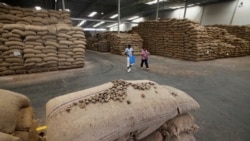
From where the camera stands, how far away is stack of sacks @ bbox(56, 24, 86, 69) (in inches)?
278

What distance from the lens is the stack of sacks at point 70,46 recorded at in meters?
7.05

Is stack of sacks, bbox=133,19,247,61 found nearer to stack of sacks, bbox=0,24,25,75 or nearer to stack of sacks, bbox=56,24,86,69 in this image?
stack of sacks, bbox=56,24,86,69

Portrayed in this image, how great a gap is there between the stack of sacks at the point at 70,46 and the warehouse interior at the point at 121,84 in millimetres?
45

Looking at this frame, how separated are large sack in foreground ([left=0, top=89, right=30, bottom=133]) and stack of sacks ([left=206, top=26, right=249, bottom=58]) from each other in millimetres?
11829

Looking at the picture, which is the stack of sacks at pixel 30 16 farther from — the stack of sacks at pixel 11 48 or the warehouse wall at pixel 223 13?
the warehouse wall at pixel 223 13

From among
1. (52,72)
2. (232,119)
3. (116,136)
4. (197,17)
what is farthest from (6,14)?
(197,17)

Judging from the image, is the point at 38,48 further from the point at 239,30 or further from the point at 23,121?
the point at 239,30

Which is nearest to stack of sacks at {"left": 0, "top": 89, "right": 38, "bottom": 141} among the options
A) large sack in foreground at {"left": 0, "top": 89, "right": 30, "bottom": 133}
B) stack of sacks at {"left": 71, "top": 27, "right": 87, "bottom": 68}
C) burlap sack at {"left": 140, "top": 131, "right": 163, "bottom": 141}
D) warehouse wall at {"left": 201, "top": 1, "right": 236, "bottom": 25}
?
large sack in foreground at {"left": 0, "top": 89, "right": 30, "bottom": 133}

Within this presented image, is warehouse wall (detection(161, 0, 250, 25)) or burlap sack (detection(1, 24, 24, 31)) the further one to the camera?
warehouse wall (detection(161, 0, 250, 25))

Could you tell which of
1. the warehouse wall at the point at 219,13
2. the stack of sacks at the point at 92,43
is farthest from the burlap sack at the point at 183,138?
the warehouse wall at the point at 219,13

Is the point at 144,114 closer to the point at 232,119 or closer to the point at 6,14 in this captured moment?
the point at 232,119

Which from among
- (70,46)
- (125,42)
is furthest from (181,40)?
(70,46)

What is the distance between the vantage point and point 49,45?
Result: 22.2ft

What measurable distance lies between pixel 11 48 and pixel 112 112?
6930 millimetres
